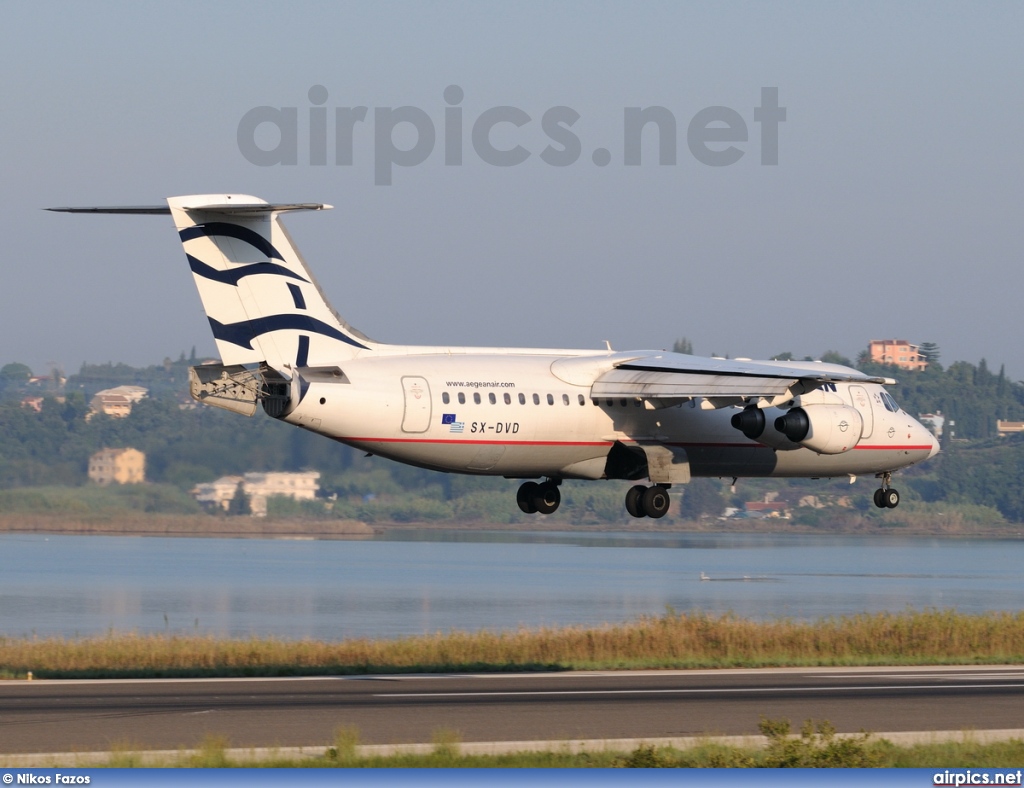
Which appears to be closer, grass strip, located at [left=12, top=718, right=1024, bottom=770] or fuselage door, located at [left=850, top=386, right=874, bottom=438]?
grass strip, located at [left=12, top=718, right=1024, bottom=770]

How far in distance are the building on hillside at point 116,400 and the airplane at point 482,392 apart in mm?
49026

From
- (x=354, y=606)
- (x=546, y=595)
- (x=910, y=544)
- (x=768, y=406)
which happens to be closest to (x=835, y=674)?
(x=768, y=406)

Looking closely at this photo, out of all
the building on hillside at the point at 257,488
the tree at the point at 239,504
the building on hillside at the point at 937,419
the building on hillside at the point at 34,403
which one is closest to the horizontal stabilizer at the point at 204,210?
the building on hillside at the point at 257,488

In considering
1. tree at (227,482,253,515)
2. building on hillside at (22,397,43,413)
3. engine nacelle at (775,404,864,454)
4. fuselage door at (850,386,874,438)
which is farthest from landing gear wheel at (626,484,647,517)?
building on hillside at (22,397,43,413)

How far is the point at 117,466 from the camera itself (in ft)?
232

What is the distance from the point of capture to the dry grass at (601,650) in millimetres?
32594

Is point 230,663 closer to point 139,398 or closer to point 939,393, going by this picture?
point 139,398

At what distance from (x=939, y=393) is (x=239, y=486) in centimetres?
6417

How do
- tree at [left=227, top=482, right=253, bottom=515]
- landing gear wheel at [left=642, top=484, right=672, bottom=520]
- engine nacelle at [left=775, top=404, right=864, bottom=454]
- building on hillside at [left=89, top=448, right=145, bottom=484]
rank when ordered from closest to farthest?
engine nacelle at [left=775, top=404, right=864, bottom=454] → landing gear wheel at [left=642, top=484, right=672, bottom=520] → building on hillside at [left=89, top=448, right=145, bottom=484] → tree at [left=227, top=482, right=253, bottom=515]

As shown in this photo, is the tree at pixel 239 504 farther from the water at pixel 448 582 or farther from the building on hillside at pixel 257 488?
the water at pixel 448 582

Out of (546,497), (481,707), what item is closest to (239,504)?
(546,497)

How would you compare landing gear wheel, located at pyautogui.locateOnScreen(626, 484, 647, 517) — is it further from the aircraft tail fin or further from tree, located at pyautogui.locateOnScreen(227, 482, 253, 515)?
tree, located at pyautogui.locateOnScreen(227, 482, 253, 515)

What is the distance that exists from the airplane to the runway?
3846 mm

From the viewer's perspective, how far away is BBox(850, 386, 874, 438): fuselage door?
1241 inches
